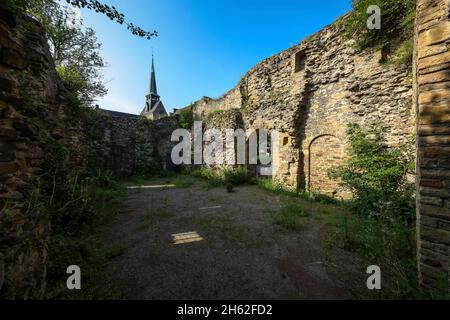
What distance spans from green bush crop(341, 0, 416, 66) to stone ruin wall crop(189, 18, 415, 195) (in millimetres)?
249

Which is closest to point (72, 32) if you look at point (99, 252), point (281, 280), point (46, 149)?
point (46, 149)

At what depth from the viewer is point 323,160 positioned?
20.6 feet

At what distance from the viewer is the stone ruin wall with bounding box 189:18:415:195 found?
15.7ft

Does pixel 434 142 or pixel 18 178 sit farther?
pixel 18 178

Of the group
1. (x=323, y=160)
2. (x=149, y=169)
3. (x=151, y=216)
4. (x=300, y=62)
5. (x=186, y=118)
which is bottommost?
(x=151, y=216)

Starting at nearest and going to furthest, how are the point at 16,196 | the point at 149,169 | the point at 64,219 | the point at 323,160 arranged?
the point at 16,196 < the point at 64,219 < the point at 323,160 < the point at 149,169

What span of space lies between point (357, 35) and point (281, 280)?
264 inches

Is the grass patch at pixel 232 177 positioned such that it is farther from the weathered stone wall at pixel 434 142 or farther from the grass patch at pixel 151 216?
the weathered stone wall at pixel 434 142

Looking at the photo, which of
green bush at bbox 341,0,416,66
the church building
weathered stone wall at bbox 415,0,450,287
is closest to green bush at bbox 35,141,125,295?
weathered stone wall at bbox 415,0,450,287

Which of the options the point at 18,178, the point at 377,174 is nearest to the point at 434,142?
the point at 377,174

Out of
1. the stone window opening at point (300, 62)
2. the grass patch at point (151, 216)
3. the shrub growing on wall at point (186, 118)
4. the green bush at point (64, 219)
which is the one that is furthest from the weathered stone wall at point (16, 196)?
the shrub growing on wall at point (186, 118)

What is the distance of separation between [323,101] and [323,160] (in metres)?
2.01

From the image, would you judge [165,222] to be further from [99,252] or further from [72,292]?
[72,292]

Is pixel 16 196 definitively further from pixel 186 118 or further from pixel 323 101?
pixel 186 118
